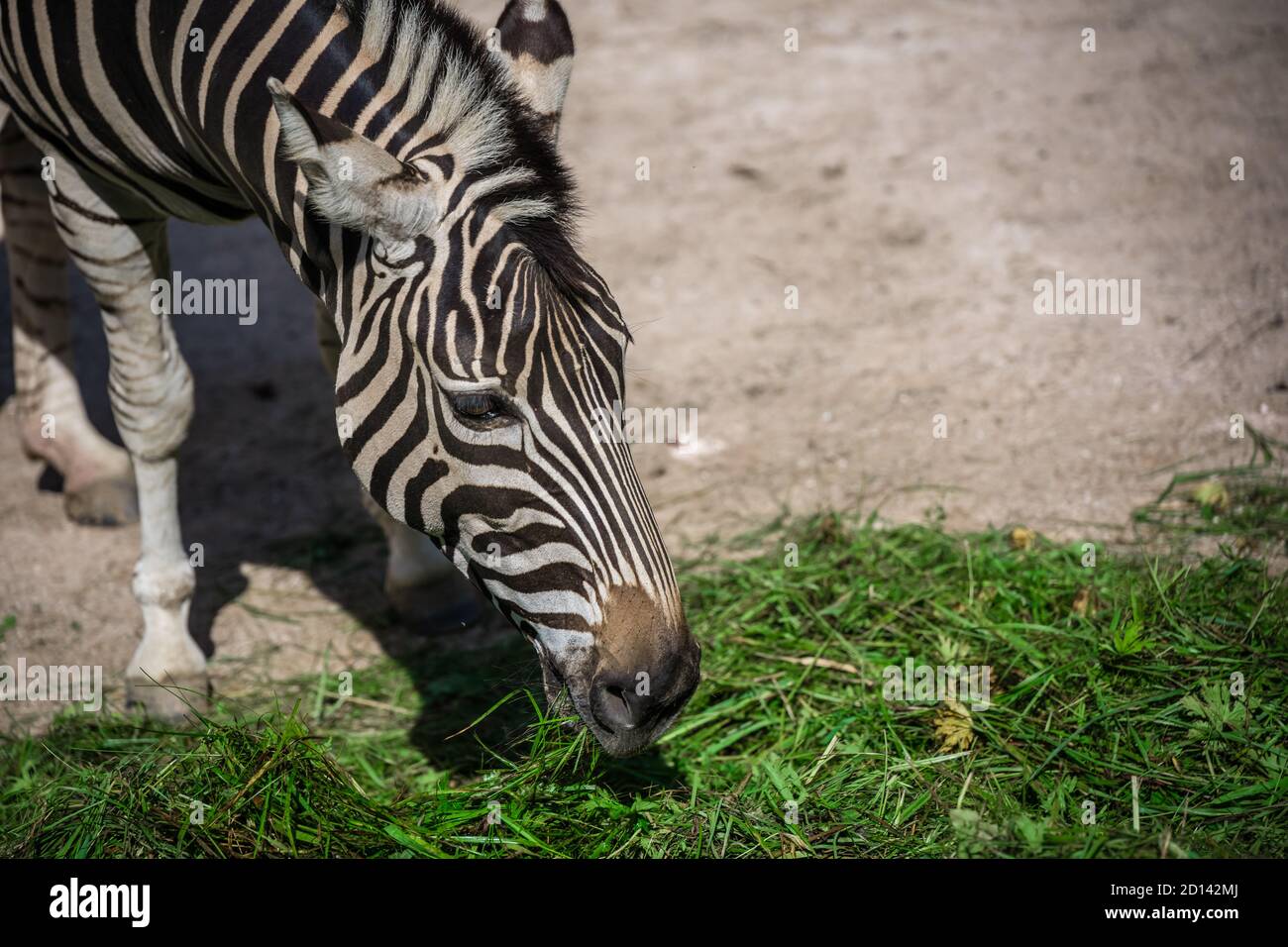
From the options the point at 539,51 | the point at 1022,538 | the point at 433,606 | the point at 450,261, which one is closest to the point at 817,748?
the point at 1022,538

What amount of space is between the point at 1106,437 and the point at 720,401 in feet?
6.78

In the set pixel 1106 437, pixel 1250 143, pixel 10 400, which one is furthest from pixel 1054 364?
pixel 10 400

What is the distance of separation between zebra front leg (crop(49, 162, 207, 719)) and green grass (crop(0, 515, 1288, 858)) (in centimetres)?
34

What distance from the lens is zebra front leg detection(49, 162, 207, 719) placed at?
4344 millimetres

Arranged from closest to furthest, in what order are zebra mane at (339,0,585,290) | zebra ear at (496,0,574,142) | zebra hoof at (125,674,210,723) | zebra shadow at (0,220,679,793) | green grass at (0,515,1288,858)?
zebra mane at (339,0,585,290)
green grass at (0,515,1288,858)
zebra ear at (496,0,574,142)
zebra shadow at (0,220,679,793)
zebra hoof at (125,674,210,723)

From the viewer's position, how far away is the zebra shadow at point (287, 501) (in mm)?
4332

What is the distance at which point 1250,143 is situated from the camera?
25.0 ft

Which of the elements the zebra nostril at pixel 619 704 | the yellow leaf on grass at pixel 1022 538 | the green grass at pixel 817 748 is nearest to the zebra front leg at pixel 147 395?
the green grass at pixel 817 748

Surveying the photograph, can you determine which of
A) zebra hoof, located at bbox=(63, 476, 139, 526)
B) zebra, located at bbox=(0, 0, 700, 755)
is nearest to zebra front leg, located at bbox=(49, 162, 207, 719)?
zebra, located at bbox=(0, 0, 700, 755)

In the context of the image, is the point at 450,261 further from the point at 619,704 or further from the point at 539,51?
the point at 619,704

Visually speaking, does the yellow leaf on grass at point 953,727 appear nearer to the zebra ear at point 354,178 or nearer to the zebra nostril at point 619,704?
the zebra nostril at point 619,704

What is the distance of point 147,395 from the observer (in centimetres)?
455

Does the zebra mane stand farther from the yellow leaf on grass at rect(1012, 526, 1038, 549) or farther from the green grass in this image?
the yellow leaf on grass at rect(1012, 526, 1038, 549)
